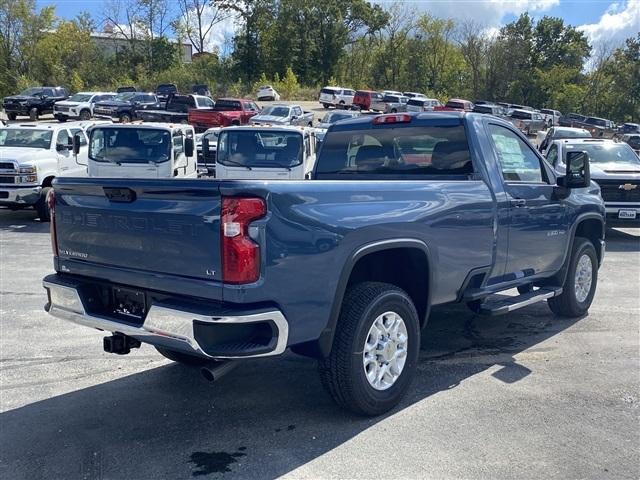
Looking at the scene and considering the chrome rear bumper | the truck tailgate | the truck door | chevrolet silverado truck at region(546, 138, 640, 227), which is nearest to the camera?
the chrome rear bumper

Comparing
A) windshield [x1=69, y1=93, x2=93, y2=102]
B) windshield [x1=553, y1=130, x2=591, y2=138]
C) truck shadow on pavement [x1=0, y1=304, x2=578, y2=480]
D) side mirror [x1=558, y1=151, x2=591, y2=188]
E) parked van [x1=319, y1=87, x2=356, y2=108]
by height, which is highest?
parked van [x1=319, y1=87, x2=356, y2=108]

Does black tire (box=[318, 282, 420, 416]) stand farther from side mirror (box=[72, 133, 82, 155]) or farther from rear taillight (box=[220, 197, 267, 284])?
side mirror (box=[72, 133, 82, 155])

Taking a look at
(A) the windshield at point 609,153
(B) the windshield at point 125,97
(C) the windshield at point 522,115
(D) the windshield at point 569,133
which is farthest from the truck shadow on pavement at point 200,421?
(C) the windshield at point 522,115

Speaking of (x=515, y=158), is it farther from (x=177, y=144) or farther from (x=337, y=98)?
(x=337, y=98)

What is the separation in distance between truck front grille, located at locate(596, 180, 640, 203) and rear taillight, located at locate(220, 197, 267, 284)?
1018 centimetres

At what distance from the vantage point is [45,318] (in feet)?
22.5

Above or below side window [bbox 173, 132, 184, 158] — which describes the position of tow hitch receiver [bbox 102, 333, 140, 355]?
below

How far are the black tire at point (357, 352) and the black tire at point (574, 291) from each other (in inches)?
117

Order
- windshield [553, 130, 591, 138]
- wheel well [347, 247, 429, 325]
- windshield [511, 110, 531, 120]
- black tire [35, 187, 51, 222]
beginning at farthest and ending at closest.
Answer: windshield [511, 110, 531, 120], windshield [553, 130, 591, 138], black tire [35, 187, 51, 222], wheel well [347, 247, 429, 325]

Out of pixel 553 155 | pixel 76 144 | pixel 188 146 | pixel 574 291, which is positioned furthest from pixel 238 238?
pixel 76 144

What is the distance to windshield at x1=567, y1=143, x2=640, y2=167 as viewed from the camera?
13219mm

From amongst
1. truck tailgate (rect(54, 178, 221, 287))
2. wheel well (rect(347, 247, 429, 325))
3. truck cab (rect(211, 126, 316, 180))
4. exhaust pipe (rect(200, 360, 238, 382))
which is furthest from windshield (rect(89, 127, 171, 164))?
exhaust pipe (rect(200, 360, 238, 382))

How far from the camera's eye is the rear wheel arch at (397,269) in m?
4.07

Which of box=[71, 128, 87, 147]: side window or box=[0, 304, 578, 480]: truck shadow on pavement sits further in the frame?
box=[71, 128, 87, 147]: side window
